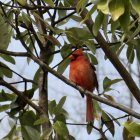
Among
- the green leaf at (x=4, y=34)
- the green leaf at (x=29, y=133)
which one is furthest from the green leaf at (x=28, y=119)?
the green leaf at (x=4, y=34)

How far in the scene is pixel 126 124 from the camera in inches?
38.7

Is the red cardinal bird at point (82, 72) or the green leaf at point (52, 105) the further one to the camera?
the red cardinal bird at point (82, 72)

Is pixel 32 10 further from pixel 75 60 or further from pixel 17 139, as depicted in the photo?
pixel 75 60

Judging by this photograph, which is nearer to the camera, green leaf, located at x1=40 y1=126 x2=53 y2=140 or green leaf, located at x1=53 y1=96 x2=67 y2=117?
green leaf, located at x1=40 y1=126 x2=53 y2=140

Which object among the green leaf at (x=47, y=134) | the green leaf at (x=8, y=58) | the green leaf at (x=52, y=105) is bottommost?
the green leaf at (x=47, y=134)

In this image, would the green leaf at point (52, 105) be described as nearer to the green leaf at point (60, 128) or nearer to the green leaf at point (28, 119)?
the green leaf at point (28, 119)

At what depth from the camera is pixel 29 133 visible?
1571 millimetres

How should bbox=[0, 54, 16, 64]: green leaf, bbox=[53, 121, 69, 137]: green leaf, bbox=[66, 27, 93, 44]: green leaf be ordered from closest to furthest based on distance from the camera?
bbox=[53, 121, 69, 137]: green leaf, bbox=[66, 27, 93, 44]: green leaf, bbox=[0, 54, 16, 64]: green leaf

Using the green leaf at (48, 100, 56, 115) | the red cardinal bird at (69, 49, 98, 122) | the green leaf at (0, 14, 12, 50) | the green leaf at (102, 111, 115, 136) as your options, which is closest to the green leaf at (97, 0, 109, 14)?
the green leaf at (0, 14, 12, 50)

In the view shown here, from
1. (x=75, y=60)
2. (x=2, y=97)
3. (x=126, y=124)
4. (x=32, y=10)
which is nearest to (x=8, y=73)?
(x=2, y=97)

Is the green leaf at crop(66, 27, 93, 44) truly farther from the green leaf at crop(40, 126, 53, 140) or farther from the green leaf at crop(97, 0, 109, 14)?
the green leaf at crop(97, 0, 109, 14)

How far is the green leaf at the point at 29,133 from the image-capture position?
1.56 m

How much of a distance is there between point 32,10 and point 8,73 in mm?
356

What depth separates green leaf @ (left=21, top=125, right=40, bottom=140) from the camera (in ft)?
5.13
